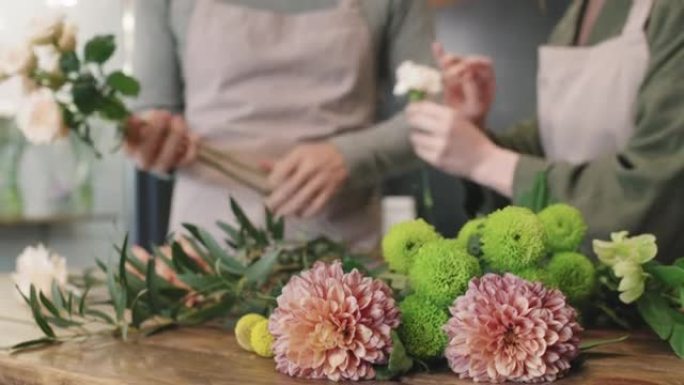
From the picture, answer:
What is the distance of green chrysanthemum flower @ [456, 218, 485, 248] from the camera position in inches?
27.2

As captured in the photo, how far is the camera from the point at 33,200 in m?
2.50

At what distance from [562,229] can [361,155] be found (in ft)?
1.85

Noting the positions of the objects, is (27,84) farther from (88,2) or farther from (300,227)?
(88,2)

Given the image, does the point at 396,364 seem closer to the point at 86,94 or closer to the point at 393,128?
the point at 86,94

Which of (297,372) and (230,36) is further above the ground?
(230,36)

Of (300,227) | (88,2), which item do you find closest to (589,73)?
(300,227)

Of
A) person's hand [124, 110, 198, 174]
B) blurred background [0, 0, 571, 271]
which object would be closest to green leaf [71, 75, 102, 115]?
person's hand [124, 110, 198, 174]

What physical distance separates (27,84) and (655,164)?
→ 68cm

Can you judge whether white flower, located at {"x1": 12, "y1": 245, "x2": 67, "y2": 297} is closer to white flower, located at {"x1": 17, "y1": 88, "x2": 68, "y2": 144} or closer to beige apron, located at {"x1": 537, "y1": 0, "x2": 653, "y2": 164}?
white flower, located at {"x1": 17, "y1": 88, "x2": 68, "y2": 144}

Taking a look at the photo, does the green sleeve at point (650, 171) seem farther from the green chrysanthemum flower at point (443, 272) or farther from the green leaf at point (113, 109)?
the green leaf at point (113, 109)

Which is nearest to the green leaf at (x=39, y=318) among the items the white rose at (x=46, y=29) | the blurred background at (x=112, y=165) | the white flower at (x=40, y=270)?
the white flower at (x=40, y=270)

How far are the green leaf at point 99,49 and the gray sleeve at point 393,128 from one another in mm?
348

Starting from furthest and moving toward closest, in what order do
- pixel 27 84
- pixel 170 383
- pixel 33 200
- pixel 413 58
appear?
pixel 33 200
pixel 413 58
pixel 27 84
pixel 170 383

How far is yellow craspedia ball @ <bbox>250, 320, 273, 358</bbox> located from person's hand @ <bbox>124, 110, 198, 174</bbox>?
60 cm
